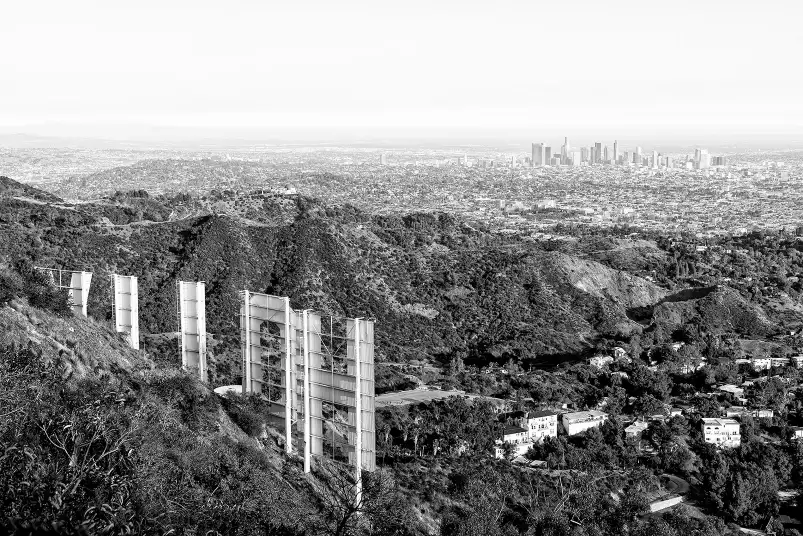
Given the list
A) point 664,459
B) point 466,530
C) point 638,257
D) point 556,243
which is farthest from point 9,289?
point 556,243

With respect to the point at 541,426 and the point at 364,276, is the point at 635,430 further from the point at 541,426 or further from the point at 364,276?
the point at 364,276

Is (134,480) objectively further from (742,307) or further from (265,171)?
(265,171)

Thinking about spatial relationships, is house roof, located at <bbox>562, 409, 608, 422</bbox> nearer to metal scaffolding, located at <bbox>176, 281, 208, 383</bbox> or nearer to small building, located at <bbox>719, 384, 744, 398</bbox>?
small building, located at <bbox>719, 384, 744, 398</bbox>

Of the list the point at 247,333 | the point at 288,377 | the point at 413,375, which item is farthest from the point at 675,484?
the point at 413,375

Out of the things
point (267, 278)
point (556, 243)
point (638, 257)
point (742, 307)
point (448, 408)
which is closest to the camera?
point (448, 408)

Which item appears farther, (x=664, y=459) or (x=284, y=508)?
(x=664, y=459)
